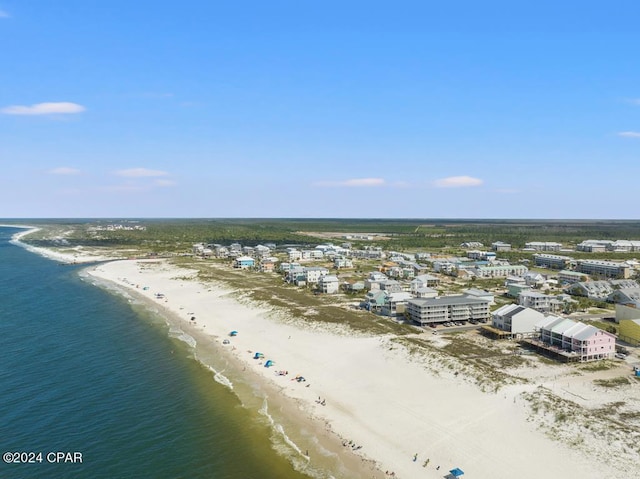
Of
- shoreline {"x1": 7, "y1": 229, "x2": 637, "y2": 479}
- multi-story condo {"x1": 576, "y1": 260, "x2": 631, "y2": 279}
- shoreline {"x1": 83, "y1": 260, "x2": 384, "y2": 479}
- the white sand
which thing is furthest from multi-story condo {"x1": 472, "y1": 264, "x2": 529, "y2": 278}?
shoreline {"x1": 83, "y1": 260, "x2": 384, "y2": 479}

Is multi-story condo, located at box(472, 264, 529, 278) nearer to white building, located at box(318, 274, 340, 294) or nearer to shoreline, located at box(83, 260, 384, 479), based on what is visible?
white building, located at box(318, 274, 340, 294)

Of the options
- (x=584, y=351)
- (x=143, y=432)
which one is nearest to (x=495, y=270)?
(x=584, y=351)

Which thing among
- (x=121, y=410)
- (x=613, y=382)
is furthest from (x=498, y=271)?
(x=121, y=410)

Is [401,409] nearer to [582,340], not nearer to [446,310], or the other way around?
[582,340]

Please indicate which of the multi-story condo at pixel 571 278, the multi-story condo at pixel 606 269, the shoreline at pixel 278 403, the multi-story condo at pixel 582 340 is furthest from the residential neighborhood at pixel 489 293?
the shoreline at pixel 278 403

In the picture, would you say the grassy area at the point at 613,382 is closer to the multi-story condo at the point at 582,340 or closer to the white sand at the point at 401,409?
the multi-story condo at the point at 582,340

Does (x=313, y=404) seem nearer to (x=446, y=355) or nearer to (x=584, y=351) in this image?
(x=446, y=355)

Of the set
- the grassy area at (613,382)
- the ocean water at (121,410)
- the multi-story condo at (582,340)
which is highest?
the multi-story condo at (582,340)
